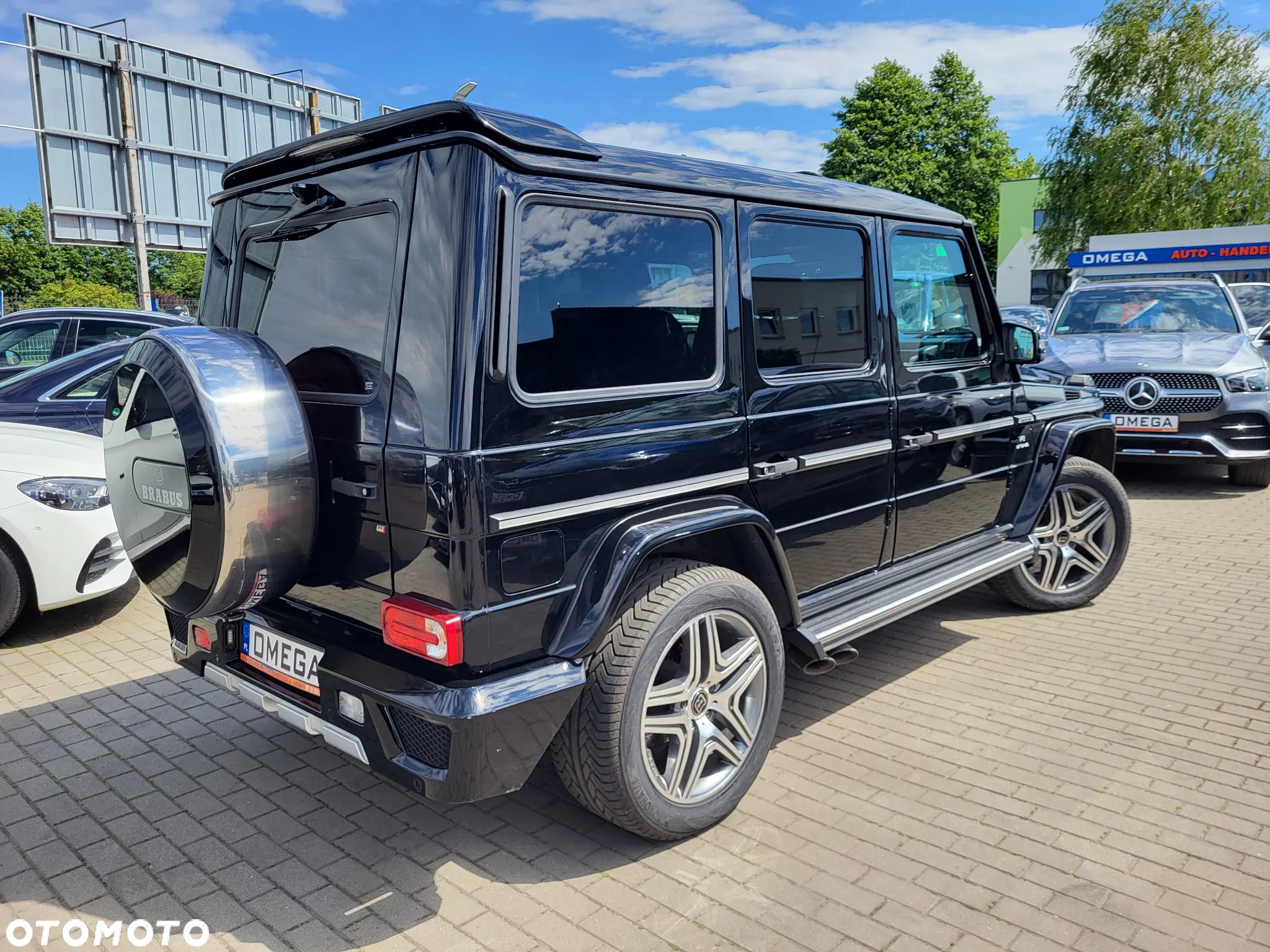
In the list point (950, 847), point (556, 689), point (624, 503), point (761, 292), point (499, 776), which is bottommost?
point (950, 847)

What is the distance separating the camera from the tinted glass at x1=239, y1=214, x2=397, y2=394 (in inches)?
103

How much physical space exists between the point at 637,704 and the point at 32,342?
711cm

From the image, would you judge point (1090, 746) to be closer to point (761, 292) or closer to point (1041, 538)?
point (1041, 538)

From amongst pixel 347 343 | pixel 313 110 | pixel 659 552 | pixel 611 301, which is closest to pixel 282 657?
pixel 347 343

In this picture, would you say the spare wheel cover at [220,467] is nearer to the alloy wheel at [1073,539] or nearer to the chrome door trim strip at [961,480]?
the chrome door trim strip at [961,480]

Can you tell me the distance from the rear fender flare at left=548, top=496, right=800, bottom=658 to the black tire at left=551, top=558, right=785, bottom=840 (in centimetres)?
10

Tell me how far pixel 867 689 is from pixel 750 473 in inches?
64.8

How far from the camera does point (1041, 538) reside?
200 inches

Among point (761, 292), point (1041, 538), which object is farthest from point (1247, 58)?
point (761, 292)

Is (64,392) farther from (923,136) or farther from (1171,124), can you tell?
(923,136)

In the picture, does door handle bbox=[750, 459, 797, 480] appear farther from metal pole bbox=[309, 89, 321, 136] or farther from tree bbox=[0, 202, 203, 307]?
tree bbox=[0, 202, 203, 307]

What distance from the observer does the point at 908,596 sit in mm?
3756

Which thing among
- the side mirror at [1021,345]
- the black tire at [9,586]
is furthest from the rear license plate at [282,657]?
the side mirror at [1021,345]

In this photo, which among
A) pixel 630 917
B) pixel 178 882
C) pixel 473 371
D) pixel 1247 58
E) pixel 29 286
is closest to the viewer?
pixel 473 371
